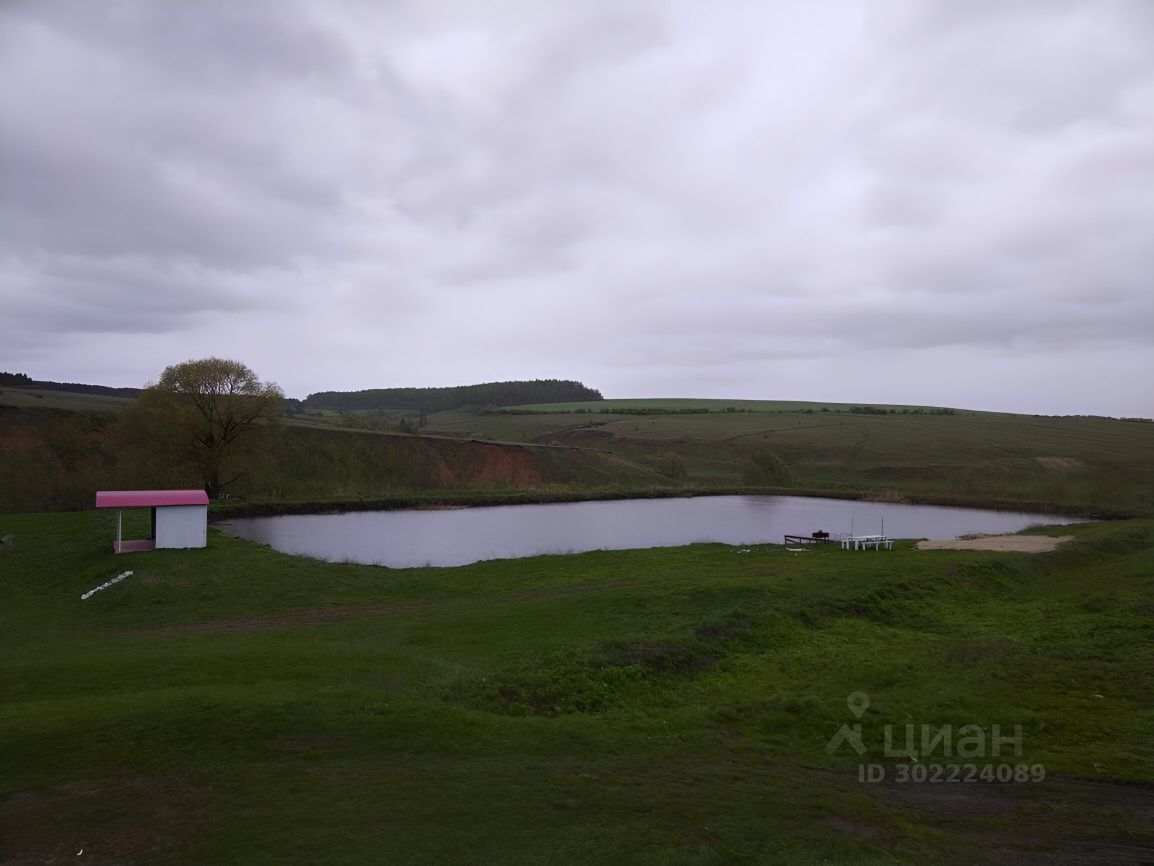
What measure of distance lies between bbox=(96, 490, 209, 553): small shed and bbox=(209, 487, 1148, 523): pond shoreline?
603 inches

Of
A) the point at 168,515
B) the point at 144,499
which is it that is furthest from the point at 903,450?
the point at 144,499

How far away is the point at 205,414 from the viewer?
141 ft

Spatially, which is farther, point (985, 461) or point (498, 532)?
point (985, 461)

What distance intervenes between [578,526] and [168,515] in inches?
817

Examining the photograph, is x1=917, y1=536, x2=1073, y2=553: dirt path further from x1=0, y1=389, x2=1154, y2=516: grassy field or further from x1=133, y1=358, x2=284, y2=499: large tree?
x1=133, y1=358, x2=284, y2=499: large tree

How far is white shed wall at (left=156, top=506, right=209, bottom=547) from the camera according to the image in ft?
81.9

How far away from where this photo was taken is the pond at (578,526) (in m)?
32.6

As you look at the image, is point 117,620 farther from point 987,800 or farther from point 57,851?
point 987,800

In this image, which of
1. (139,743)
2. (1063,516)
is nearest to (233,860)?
(139,743)

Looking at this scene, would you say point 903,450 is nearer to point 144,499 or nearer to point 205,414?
point 205,414

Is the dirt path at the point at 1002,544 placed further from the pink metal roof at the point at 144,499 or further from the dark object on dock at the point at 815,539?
the pink metal roof at the point at 144,499

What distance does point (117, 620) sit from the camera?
1781 centimetres

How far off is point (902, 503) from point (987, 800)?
4806 centimetres

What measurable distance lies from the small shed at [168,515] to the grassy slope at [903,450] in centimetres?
4779
